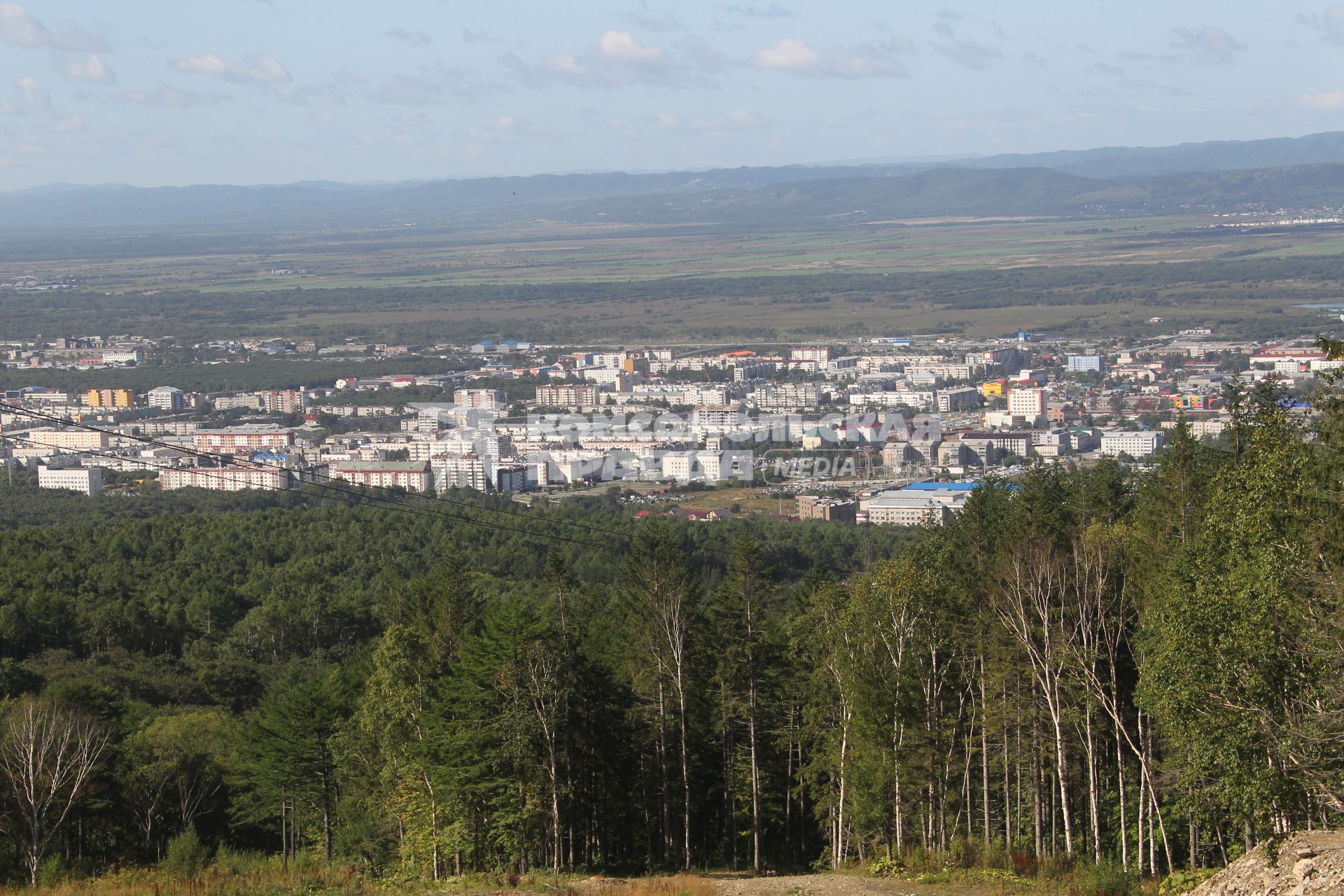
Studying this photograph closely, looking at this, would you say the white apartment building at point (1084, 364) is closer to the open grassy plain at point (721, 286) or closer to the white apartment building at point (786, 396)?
the open grassy plain at point (721, 286)

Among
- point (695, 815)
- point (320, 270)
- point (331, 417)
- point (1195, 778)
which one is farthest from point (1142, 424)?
point (320, 270)

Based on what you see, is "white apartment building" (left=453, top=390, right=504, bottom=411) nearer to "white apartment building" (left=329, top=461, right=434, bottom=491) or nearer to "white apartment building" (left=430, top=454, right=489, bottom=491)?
"white apartment building" (left=430, top=454, right=489, bottom=491)

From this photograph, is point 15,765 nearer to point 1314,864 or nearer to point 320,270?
point 1314,864

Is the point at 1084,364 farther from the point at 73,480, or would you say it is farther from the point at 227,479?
the point at 73,480

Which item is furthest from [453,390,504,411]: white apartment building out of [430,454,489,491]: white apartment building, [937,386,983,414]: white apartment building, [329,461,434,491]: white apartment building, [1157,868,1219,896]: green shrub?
[1157,868,1219,896]: green shrub

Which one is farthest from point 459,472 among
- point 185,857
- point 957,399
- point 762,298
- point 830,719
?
point 762,298
